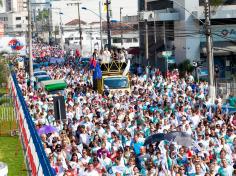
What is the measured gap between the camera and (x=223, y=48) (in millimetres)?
55156

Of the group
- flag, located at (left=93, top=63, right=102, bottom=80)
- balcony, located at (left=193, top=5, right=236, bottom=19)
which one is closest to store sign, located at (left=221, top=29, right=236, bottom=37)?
balcony, located at (left=193, top=5, right=236, bottom=19)

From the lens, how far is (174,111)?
961 inches

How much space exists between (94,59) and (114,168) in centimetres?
2383

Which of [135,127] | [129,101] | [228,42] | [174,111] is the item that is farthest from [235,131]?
[228,42]

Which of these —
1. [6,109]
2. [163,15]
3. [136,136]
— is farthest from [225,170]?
[163,15]

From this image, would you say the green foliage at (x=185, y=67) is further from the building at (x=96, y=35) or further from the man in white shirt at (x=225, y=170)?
the man in white shirt at (x=225, y=170)

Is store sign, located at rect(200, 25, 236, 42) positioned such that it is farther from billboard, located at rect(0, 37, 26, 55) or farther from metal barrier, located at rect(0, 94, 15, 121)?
billboard, located at rect(0, 37, 26, 55)

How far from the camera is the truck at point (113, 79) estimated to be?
34.2m

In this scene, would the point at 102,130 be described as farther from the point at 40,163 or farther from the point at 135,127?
the point at 40,163

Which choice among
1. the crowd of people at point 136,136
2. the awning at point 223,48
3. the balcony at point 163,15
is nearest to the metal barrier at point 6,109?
the crowd of people at point 136,136

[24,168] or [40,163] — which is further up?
[40,163]

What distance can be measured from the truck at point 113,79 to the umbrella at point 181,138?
15.0m

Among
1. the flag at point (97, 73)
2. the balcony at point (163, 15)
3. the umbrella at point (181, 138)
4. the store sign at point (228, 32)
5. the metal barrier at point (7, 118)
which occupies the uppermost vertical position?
the balcony at point (163, 15)

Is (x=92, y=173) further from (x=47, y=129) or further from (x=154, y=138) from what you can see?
(x=47, y=129)
